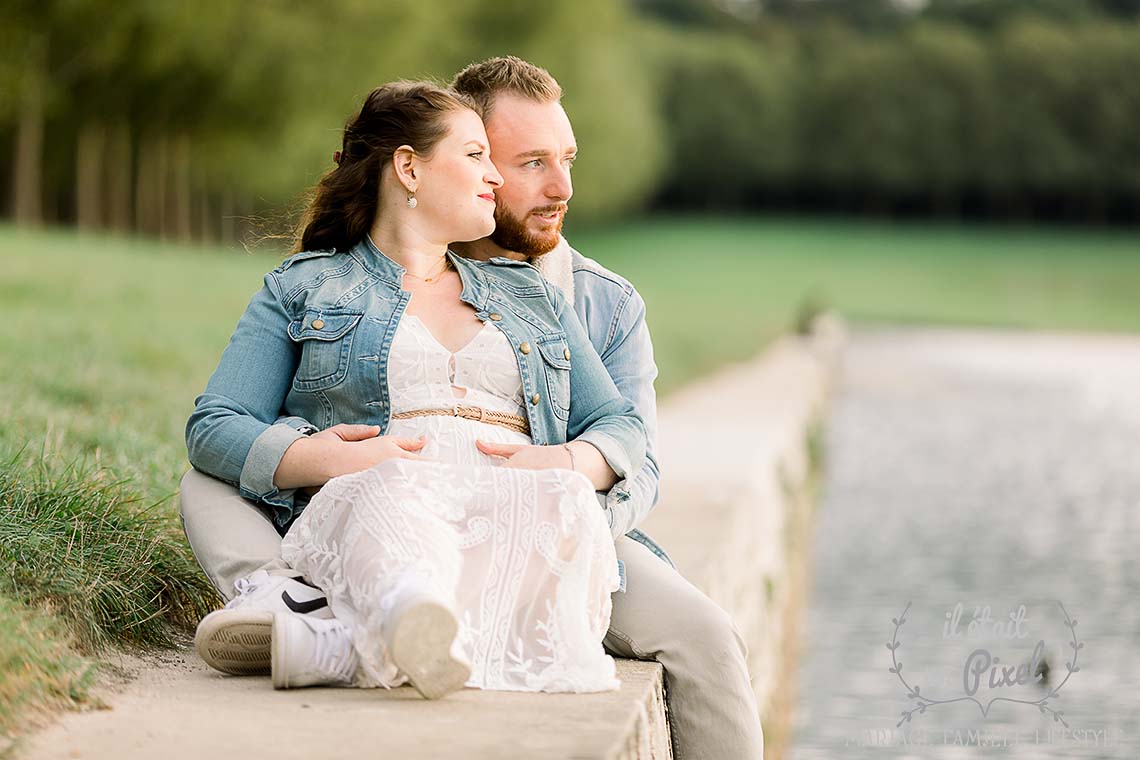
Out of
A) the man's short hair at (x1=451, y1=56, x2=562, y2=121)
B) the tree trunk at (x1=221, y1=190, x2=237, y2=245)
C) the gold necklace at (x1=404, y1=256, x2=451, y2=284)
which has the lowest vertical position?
the tree trunk at (x1=221, y1=190, x2=237, y2=245)

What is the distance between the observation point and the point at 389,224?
3.87 meters

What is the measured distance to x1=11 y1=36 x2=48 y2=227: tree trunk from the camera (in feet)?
76.3

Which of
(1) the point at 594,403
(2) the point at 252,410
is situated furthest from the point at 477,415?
(2) the point at 252,410

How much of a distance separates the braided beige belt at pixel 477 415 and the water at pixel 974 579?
3818 millimetres

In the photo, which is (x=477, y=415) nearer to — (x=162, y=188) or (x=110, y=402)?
(x=110, y=402)

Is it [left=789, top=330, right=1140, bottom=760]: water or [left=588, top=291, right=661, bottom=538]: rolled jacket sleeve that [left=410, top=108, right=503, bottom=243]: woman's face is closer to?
[left=588, top=291, right=661, bottom=538]: rolled jacket sleeve

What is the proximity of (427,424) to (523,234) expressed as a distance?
695mm

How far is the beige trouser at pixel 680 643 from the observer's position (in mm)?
3580

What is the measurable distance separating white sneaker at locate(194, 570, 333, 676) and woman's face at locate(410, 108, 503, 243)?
96 cm

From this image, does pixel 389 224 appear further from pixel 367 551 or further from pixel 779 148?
pixel 779 148

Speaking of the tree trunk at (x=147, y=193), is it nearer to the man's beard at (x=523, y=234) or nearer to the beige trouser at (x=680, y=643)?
the man's beard at (x=523, y=234)

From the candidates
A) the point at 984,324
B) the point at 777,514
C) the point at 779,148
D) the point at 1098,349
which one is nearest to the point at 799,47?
the point at 779,148

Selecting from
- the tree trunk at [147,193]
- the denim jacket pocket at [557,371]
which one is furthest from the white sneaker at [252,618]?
the tree trunk at [147,193]

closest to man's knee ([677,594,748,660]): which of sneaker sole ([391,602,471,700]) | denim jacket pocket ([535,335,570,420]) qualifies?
denim jacket pocket ([535,335,570,420])
